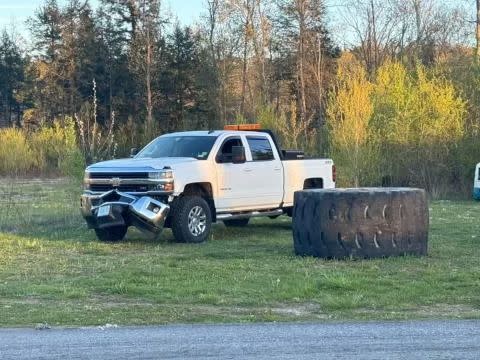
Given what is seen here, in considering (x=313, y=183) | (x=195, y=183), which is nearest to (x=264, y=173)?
(x=313, y=183)

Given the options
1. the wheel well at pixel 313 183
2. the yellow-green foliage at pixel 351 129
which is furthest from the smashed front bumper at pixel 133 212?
the yellow-green foliage at pixel 351 129

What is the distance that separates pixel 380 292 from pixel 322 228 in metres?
2.72

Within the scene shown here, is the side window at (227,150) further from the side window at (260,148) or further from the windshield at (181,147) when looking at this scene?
the side window at (260,148)

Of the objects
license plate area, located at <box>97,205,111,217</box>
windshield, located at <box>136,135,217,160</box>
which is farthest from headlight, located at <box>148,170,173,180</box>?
windshield, located at <box>136,135,217,160</box>

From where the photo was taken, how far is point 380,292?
10617 millimetres

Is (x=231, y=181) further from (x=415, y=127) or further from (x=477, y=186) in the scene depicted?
(x=415, y=127)

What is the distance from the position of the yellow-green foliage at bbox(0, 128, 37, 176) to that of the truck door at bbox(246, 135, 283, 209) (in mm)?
32079

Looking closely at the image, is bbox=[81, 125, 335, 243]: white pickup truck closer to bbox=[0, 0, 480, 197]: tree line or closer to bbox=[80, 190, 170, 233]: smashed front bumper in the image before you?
bbox=[80, 190, 170, 233]: smashed front bumper

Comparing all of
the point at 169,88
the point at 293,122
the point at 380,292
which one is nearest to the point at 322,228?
the point at 380,292

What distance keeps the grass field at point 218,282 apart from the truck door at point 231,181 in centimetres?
72

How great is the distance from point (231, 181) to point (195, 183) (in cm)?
105

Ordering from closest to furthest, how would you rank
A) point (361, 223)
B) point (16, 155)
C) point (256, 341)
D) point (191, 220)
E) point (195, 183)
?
point (256, 341) → point (361, 223) → point (191, 220) → point (195, 183) → point (16, 155)

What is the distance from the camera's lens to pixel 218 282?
11.4m

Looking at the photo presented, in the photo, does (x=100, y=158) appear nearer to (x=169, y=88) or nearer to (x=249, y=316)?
(x=249, y=316)
